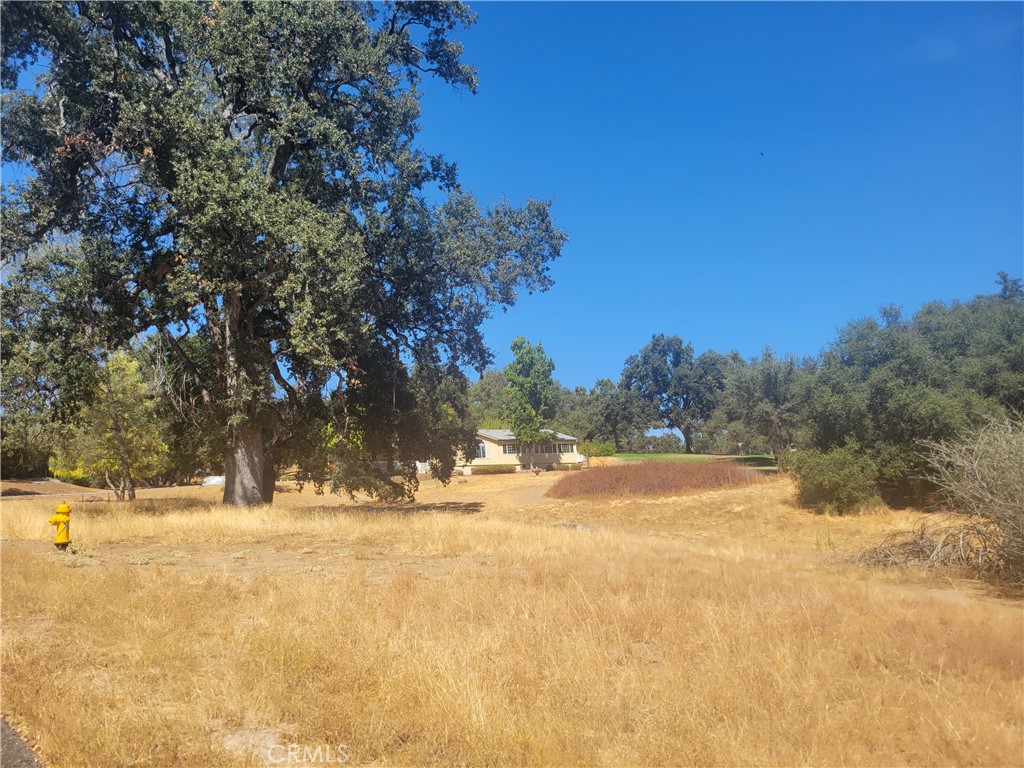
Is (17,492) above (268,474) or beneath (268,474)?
beneath

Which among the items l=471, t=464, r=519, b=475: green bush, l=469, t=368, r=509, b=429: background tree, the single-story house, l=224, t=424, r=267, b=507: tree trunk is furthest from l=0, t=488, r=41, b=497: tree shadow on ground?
l=469, t=368, r=509, b=429: background tree

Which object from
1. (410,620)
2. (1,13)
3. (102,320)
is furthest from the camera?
(102,320)

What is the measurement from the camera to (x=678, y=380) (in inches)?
4119

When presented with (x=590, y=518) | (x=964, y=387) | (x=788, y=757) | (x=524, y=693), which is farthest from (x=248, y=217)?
(x=964, y=387)

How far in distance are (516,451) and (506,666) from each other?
249ft

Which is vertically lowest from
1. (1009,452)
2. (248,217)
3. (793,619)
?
(793,619)

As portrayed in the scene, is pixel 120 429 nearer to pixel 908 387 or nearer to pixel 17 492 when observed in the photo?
pixel 17 492

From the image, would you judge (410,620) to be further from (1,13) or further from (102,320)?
(1,13)

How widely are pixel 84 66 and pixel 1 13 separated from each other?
200 cm

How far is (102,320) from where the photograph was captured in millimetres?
19703

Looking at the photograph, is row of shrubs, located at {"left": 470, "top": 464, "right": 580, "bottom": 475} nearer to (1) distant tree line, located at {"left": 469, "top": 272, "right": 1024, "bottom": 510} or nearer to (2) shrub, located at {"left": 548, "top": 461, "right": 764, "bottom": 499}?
(2) shrub, located at {"left": 548, "top": 461, "right": 764, "bottom": 499}

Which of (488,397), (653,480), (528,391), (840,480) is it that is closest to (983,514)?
(840,480)

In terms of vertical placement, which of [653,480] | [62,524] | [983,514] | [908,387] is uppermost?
[908,387]

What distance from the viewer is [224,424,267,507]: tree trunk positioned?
22562mm
